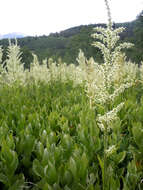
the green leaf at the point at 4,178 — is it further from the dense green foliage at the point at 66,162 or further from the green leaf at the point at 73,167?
the green leaf at the point at 73,167

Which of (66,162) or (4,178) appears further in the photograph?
(66,162)

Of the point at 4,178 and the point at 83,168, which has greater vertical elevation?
the point at 83,168

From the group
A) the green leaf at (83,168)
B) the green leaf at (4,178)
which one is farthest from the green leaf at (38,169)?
the green leaf at (83,168)

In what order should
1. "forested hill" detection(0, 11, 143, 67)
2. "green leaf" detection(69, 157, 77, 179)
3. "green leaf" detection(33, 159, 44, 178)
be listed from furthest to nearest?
"forested hill" detection(0, 11, 143, 67)
"green leaf" detection(33, 159, 44, 178)
"green leaf" detection(69, 157, 77, 179)

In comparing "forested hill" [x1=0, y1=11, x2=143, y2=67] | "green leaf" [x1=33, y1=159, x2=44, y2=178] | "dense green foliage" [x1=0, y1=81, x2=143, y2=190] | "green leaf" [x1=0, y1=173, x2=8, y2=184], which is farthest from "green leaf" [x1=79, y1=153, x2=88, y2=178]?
"forested hill" [x1=0, y1=11, x2=143, y2=67]

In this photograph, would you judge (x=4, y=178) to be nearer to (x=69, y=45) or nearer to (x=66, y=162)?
(x=66, y=162)

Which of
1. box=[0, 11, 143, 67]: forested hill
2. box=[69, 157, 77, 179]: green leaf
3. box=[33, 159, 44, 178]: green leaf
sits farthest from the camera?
box=[0, 11, 143, 67]: forested hill

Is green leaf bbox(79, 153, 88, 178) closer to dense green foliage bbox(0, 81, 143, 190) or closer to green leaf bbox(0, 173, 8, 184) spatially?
dense green foliage bbox(0, 81, 143, 190)

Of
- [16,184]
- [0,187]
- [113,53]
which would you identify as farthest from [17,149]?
[113,53]

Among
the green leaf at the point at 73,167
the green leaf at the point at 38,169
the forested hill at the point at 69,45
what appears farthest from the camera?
the forested hill at the point at 69,45

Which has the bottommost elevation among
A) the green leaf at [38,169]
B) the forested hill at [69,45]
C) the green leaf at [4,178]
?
the green leaf at [4,178]

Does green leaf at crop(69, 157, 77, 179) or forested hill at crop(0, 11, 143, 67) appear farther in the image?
forested hill at crop(0, 11, 143, 67)

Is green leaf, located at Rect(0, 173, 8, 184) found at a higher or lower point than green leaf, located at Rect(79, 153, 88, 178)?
lower

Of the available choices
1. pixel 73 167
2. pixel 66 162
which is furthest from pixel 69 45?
pixel 73 167
